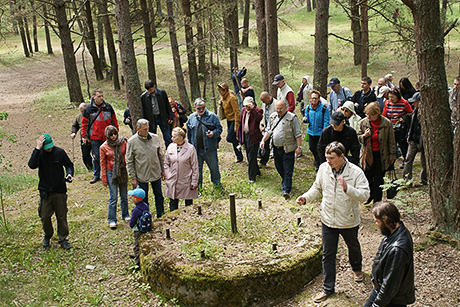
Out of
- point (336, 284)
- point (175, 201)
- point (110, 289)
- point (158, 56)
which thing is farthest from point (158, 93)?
point (158, 56)

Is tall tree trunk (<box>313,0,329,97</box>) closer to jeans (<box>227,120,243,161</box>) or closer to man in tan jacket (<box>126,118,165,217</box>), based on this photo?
jeans (<box>227,120,243,161</box>)

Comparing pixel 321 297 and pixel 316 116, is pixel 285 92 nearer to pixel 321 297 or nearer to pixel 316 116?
pixel 316 116

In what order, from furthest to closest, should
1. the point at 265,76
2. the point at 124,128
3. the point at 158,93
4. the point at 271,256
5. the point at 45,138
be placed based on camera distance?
→ the point at 124,128
the point at 265,76
the point at 158,93
the point at 45,138
the point at 271,256

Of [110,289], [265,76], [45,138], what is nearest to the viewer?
[110,289]

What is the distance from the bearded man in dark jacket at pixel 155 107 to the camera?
10.6 meters

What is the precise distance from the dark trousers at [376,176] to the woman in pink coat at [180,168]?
327cm

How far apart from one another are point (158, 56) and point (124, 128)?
18426mm

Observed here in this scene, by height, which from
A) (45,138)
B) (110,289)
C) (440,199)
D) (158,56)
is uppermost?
(158,56)

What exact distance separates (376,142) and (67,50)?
17.0 m

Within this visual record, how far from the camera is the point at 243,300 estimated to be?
5.64 m

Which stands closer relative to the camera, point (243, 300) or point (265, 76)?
point (243, 300)

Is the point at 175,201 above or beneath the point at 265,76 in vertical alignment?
beneath

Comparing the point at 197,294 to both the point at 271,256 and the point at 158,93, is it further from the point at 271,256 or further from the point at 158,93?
the point at 158,93

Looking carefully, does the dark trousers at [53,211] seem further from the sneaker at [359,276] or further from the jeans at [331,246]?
the sneaker at [359,276]
